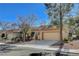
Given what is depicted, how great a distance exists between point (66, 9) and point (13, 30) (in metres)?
0.58

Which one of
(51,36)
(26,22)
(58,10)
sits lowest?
(51,36)

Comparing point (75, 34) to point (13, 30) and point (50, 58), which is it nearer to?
point (50, 58)

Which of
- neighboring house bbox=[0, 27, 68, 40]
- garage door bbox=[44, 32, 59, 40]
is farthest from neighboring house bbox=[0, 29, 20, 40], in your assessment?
garage door bbox=[44, 32, 59, 40]

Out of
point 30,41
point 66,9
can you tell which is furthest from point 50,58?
point 66,9

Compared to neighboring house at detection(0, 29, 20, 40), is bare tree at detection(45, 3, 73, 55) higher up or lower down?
higher up

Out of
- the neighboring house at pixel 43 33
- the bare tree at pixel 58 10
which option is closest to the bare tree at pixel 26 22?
the neighboring house at pixel 43 33

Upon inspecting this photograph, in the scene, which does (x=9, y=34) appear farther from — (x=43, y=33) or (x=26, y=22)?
(x=43, y=33)

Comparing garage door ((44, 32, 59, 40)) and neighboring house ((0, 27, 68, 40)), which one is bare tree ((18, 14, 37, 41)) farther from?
garage door ((44, 32, 59, 40))

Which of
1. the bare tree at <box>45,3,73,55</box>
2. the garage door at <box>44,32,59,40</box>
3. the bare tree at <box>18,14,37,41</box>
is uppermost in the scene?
the bare tree at <box>45,3,73,55</box>

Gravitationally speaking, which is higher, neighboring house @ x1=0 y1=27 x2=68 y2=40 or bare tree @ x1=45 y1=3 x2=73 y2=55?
bare tree @ x1=45 y1=3 x2=73 y2=55

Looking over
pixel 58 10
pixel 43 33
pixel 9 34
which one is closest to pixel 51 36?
pixel 43 33

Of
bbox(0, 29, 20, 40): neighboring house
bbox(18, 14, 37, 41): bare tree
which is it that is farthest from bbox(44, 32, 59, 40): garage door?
bbox(0, 29, 20, 40): neighboring house

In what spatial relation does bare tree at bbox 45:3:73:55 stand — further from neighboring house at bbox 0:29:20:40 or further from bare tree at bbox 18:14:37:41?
neighboring house at bbox 0:29:20:40

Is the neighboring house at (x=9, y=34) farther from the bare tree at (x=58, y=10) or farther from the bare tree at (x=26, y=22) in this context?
the bare tree at (x=58, y=10)
